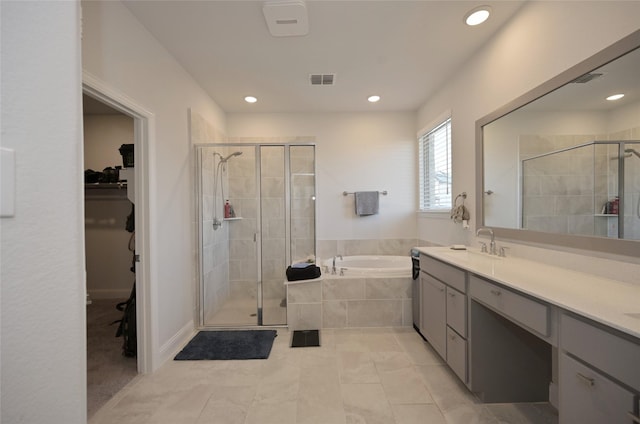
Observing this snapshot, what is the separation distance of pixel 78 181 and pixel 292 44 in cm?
224

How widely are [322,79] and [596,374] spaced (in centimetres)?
302

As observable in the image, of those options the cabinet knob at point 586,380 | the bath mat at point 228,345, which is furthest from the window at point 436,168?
the bath mat at point 228,345

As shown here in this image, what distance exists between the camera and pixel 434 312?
2.33 meters

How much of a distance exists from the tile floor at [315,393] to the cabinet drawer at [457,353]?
6.3 inches

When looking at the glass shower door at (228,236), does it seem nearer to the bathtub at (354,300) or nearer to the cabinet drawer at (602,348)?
the bathtub at (354,300)

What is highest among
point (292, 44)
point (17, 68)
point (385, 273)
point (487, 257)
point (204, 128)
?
point (292, 44)

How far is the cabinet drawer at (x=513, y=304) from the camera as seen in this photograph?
1.24m

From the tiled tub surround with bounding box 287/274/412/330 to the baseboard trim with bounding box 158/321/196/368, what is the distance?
100 cm

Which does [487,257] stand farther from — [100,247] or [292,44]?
Answer: [100,247]

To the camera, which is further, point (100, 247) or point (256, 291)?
point (100, 247)

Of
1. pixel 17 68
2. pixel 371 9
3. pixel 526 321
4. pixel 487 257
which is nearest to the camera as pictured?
pixel 17 68

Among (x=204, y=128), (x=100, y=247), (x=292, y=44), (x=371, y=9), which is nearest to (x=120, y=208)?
(x=100, y=247)

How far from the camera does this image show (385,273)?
10.1ft

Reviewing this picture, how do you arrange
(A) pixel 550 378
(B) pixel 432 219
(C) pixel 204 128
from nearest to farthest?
(A) pixel 550 378
(C) pixel 204 128
(B) pixel 432 219
